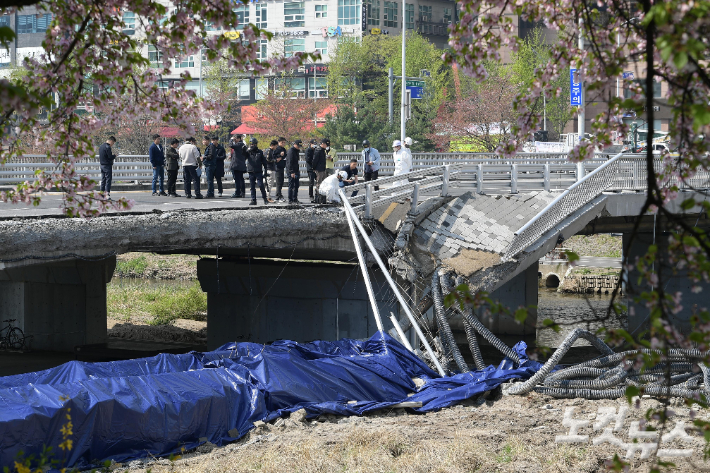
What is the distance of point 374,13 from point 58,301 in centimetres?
5384

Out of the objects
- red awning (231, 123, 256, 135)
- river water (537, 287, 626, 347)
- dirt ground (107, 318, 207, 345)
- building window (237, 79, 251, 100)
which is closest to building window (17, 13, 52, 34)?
building window (237, 79, 251, 100)

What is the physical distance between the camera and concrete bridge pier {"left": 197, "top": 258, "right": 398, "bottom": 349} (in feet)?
60.1

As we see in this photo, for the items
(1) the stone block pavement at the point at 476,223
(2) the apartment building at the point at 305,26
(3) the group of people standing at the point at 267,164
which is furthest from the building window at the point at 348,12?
(1) the stone block pavement at the point at 476,223

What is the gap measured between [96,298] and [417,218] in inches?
424

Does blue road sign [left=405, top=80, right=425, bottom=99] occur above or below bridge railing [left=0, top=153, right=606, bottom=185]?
above

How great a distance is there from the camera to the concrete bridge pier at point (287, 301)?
1831 cm

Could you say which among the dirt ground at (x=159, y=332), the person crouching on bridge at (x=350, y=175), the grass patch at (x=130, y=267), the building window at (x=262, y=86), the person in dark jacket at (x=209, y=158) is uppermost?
the building window at (x=262, y=86)

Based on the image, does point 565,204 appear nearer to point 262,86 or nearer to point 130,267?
point 130,267

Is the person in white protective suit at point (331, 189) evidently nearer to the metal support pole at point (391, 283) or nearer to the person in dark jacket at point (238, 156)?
the metal support pole at point (391, 283)

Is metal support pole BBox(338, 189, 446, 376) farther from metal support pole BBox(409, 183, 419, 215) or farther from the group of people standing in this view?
metal support pole BBox(409, 183, 419, 215)

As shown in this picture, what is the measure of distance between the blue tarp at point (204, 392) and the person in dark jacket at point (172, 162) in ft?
27.6

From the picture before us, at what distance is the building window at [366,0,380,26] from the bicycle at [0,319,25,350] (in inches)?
2122

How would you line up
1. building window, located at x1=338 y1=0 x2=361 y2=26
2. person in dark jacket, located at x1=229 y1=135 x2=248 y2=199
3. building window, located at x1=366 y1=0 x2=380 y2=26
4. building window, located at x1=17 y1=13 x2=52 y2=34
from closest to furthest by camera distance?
person in dark jacket, located at x1=229 y1=135 x2=248 y2=199, building window, located at x1=338 y1=0 x2=361 y2=26, building window, located at x1=366 y1=0 x2=380 y2=26, building window, located at x1=17 y1=13 x2=52 y2=34

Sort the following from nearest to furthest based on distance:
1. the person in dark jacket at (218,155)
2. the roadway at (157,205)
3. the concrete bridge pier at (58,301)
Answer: the roadway at (157,205)
the person in dark jacket at (218,155)
the concrete bridge pier at (58,301)
